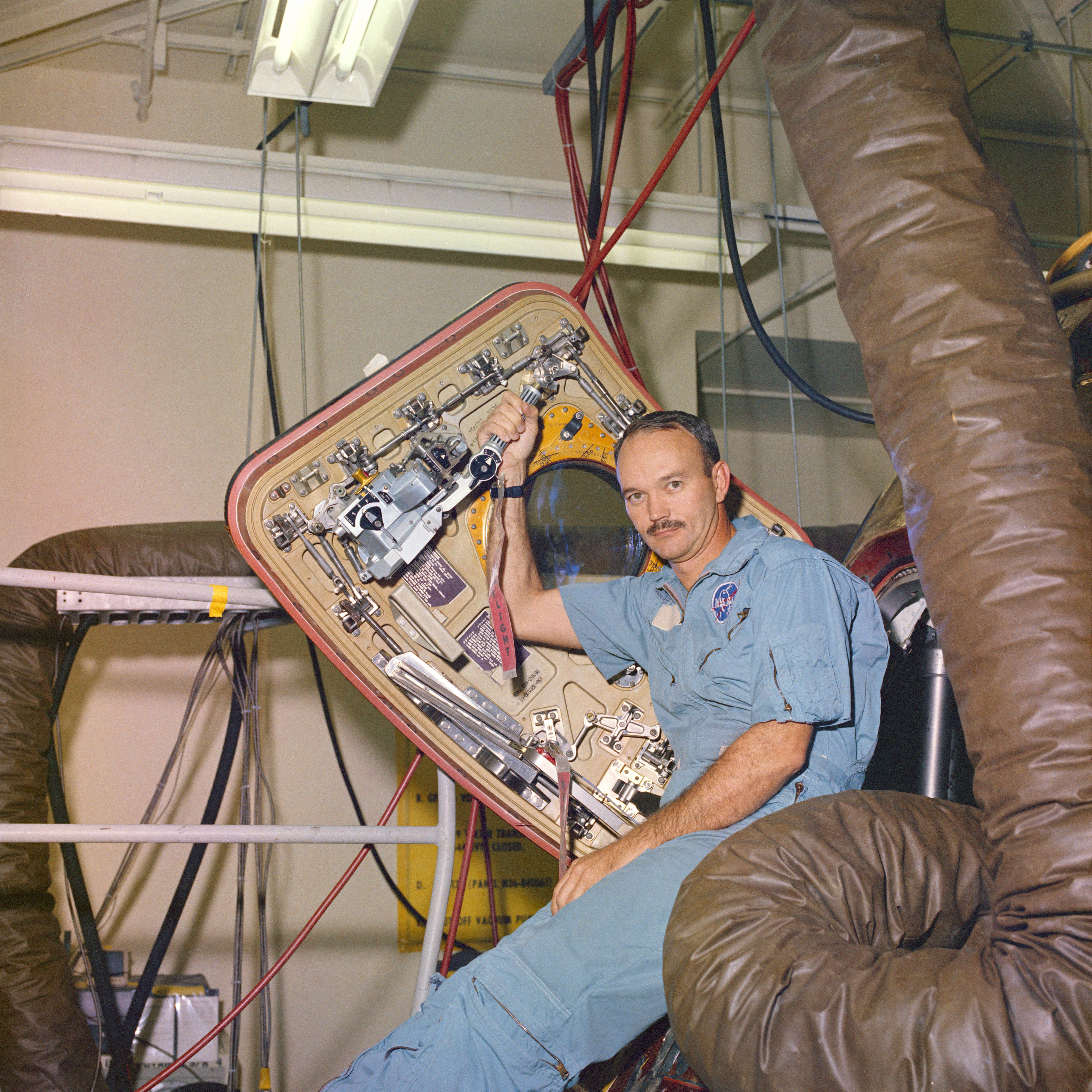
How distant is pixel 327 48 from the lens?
319 cm

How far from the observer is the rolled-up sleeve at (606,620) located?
7.79ft


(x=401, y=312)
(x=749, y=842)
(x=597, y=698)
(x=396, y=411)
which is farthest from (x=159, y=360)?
(x=749, y=842)

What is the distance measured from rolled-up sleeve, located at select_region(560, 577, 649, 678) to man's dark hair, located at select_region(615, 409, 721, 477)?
1.18 ft

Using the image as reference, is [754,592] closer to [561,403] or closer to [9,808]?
[561,403]

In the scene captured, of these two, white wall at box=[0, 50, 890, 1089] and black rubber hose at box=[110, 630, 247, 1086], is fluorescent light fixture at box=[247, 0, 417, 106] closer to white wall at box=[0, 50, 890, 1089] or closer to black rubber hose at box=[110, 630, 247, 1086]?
white wall at box=[0, 50, 890, 1089]

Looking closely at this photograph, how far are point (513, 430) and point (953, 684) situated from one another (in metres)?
1.41

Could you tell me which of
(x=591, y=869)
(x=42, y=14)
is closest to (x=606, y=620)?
(x=591, y=869)

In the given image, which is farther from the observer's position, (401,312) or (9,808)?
(401,312)

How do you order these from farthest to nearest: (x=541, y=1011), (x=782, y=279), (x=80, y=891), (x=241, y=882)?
(x=782, y=279)
(x=80, y=891)
(x=241, y=882)
(x=541, y=1011)

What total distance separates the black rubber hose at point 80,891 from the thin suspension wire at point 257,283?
3.59 ft

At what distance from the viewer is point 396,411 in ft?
7.63

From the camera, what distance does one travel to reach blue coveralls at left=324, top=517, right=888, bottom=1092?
1.63 meters

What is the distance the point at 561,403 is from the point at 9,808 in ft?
7.04

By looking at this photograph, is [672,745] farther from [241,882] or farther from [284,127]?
[284,127]
